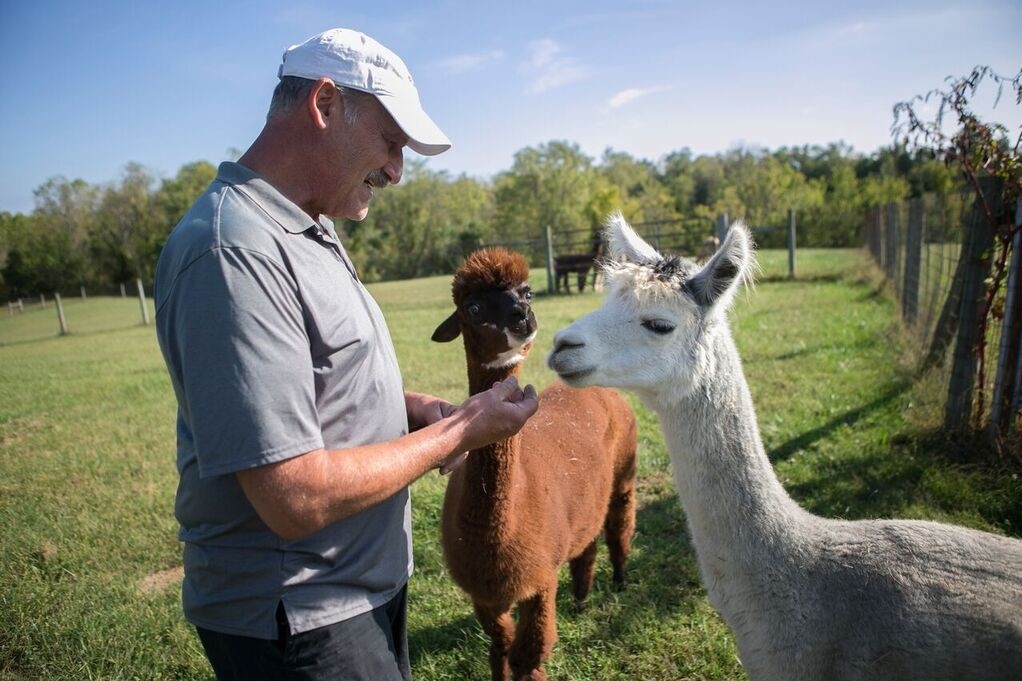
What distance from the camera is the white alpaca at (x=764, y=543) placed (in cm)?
183

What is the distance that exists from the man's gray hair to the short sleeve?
0.51 metres

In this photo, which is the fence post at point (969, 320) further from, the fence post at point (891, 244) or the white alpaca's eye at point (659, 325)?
the fence post at point (891, 244)

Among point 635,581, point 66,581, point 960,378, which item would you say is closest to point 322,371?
point 635,581

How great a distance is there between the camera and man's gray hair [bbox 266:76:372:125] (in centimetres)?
Answer: 157

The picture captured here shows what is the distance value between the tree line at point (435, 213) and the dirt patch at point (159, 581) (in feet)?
94.5

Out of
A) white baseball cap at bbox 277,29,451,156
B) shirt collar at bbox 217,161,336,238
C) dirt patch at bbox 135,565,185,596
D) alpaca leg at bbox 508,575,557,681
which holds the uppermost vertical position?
white baseball cap at bbox 277,29,451,156

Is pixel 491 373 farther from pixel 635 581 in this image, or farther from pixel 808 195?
pixel 808 195

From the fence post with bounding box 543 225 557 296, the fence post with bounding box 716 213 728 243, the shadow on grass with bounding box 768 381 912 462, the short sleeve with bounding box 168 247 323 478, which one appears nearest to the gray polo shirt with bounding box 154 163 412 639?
the short sleeve with bounding box 168 247 323 478

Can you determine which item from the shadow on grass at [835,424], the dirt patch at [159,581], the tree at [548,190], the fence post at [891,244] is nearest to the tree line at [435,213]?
the tree at [548,190]

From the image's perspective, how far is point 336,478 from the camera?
1.32 m

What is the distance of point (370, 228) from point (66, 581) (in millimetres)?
47851

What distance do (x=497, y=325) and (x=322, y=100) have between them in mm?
1297

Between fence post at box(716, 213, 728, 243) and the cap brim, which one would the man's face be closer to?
the cap brim

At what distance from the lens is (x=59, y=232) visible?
41938 mm
